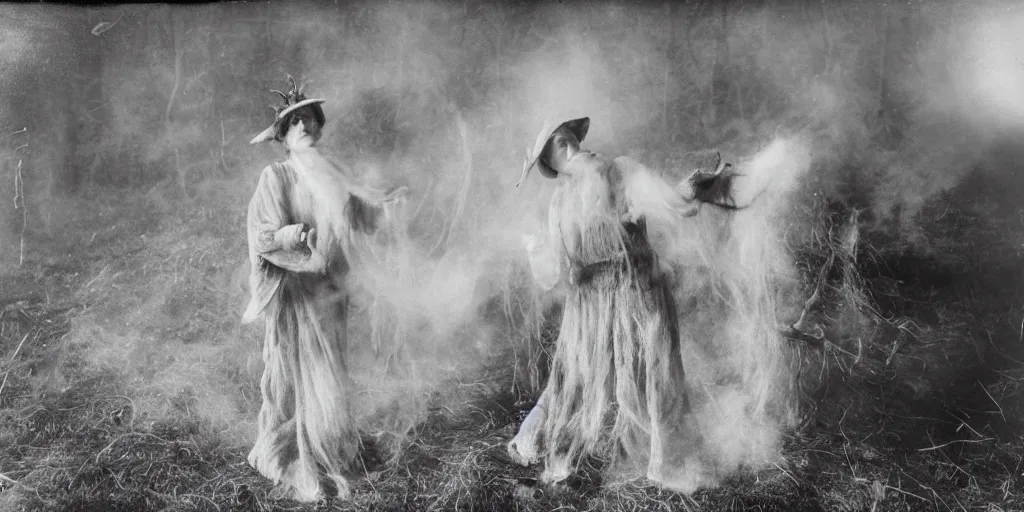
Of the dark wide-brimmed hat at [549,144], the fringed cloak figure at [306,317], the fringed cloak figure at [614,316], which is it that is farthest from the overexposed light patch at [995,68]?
the fringed cloak figure at [306,317]

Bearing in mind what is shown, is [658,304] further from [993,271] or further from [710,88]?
[993,271]

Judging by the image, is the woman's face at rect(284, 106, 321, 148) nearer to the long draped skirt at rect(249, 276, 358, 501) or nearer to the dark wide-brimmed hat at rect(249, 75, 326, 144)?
the dark wide-brimmed hat at rect(249, 75, 326, 144)

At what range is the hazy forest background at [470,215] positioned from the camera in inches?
126

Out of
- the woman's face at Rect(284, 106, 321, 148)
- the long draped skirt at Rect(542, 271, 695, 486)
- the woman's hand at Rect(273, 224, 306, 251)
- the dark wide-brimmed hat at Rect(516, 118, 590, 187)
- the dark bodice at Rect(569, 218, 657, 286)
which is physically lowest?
the long draped skirt at Rect(542, 271, 695, 486)

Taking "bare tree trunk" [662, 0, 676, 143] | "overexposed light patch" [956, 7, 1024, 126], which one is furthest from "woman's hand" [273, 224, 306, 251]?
"overexposed light patch" [956, 7, 1024, 126]

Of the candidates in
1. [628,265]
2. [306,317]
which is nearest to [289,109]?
[306,317]

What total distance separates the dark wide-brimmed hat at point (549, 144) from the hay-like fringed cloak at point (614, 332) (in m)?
0.07

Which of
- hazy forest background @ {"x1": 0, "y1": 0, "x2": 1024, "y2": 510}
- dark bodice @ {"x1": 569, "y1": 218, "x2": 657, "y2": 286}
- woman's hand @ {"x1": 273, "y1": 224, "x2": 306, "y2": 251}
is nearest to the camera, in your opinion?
woman's hand @ {"x1": 273, "y1": 224, "x2": 306, "y2": 251}

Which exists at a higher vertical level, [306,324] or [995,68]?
[995,68]

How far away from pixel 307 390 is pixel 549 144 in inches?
54.2

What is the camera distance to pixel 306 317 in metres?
3.10

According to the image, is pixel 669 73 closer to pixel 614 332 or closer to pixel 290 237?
pixel 614 332

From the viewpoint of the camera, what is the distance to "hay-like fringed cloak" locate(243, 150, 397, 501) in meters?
3.10

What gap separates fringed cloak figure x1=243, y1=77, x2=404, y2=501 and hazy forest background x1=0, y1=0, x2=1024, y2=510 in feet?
0.42
